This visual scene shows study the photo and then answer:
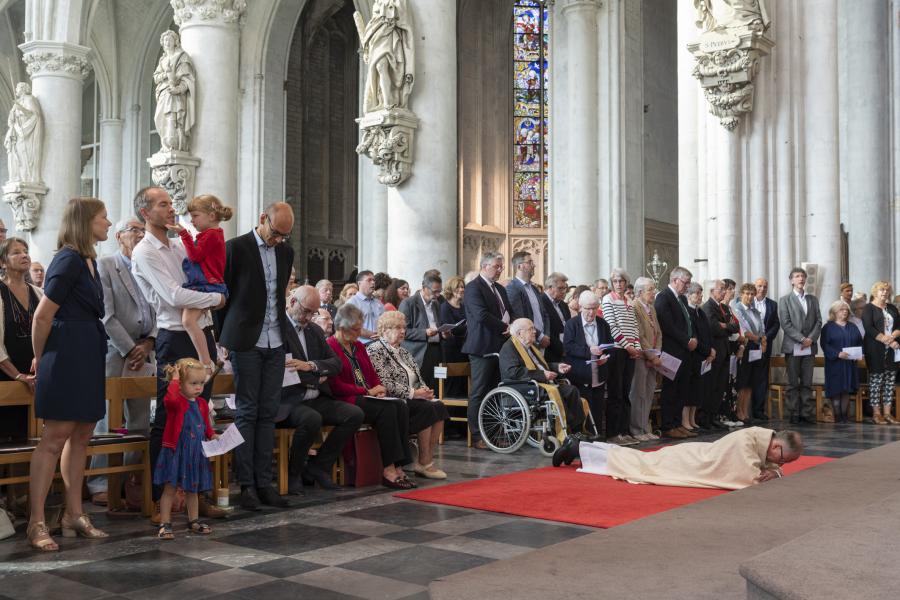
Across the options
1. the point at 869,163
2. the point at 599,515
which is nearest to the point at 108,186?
the point at 869,163

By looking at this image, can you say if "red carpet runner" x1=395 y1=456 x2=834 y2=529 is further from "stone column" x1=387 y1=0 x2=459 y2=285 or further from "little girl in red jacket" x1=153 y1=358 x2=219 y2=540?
"stone column" x1=387 y1=0 x2=459 y2=285

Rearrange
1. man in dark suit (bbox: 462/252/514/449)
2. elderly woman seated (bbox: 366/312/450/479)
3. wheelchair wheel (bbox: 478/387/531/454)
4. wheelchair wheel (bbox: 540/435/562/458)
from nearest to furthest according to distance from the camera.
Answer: elderly woman seated (bbox: 366/312/450/479), wheelchair wheel (bbox: 540/435/562/458), wheelchair wheel (bbox: 478/387/531/454), man in dark suit (bbox: 462/252/514/449)

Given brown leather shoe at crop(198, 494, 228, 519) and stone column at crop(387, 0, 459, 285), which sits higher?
stone column at crop(387, 0, 459, 285)

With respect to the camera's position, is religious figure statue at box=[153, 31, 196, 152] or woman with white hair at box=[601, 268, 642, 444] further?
religious figure statue at box=[153, 31, 196, 152]

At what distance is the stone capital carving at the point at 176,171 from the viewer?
14.8 meters

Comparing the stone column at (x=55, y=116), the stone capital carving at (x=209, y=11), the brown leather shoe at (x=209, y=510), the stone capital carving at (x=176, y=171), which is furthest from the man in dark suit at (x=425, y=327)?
the stone column at (x=55, y=116)

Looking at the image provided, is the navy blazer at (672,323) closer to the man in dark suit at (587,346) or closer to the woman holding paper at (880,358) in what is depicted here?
the man in dark suit at (587,346)

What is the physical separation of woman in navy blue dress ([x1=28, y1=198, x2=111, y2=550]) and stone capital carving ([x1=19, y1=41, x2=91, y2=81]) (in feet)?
48.7

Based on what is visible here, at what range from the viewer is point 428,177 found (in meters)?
11.4

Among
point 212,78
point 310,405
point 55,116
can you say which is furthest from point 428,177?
point 55,116

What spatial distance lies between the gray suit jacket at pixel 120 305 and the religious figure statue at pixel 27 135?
44.8 feet

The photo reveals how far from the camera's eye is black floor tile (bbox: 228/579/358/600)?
12.4 feet

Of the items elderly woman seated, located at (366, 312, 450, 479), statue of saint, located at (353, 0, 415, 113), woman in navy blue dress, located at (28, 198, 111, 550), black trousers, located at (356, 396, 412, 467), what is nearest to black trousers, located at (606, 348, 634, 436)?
elderly woman seated, located at (366, 312, 450, 479)

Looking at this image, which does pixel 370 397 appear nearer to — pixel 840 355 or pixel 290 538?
pixel 290 538
